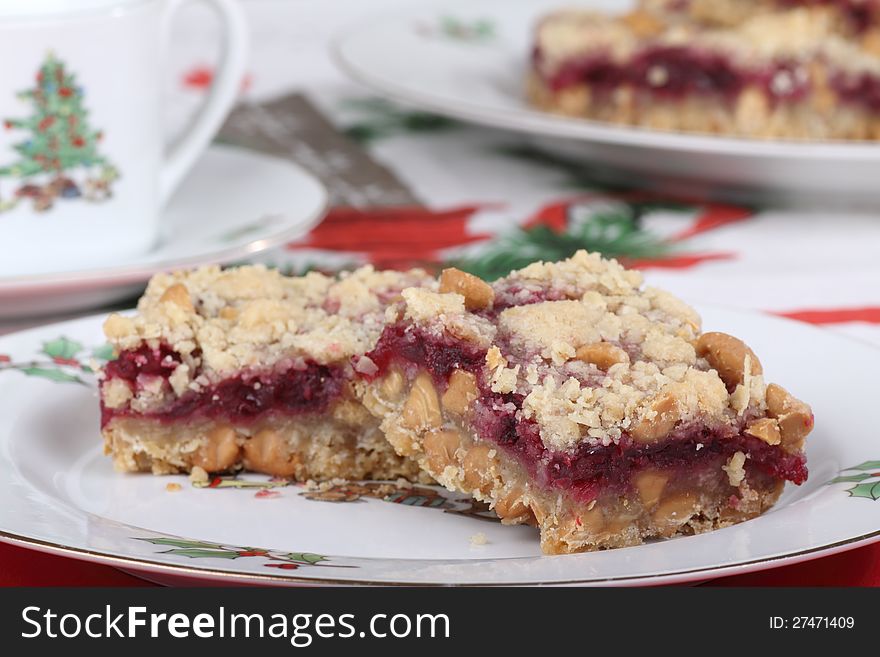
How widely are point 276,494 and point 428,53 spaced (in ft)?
5.83

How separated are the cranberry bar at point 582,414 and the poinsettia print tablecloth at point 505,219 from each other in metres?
0.34

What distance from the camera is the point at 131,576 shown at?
1.50 metres

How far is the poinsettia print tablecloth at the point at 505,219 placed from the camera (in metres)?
2.42

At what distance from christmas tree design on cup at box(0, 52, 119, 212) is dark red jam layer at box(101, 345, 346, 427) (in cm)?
55

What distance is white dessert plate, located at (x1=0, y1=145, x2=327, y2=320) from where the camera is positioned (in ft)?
6.78

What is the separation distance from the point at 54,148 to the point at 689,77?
4.10 feet

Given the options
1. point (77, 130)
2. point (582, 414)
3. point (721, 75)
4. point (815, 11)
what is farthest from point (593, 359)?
point (815, 11)

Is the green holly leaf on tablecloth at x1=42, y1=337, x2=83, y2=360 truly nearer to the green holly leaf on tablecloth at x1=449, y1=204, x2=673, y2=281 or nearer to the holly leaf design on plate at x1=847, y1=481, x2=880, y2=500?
the green holly leaf on tablecloth at x1=449, y1=204, x2=673, y2=281

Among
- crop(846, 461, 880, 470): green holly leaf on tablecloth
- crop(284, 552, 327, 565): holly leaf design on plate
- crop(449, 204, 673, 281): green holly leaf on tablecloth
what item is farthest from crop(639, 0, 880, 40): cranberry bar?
crop(284, 552, 327, 565): holly leaf design on plate

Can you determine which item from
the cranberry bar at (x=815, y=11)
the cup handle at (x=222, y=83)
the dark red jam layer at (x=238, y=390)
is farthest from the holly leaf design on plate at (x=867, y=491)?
the cranberry bar at (x=815, y=11)

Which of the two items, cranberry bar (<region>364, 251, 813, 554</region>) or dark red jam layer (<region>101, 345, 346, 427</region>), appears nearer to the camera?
cranberry bar (<region>364, 251, 813, 554</region>)

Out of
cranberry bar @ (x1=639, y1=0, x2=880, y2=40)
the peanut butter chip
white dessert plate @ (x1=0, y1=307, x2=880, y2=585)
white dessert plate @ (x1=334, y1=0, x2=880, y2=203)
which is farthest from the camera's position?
cranberry bar @ (x1=639, y1=0, x2=880, y2=40)

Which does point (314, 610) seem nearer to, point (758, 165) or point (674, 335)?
point (674, 335)

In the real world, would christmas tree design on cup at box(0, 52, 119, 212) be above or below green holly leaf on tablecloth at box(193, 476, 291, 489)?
above
